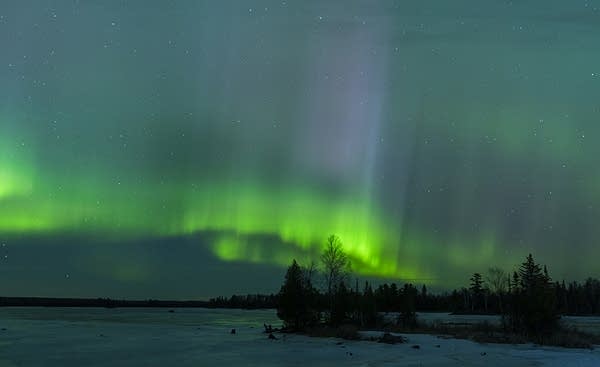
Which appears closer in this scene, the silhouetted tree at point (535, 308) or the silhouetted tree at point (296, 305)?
the silhouetted tree at point (535, 308)

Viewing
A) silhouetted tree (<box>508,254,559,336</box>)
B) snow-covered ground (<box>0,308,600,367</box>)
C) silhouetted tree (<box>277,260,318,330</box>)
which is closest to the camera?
snow-covered ground (<box>0,308,600,367</box>)

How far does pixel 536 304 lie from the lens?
7156 cm

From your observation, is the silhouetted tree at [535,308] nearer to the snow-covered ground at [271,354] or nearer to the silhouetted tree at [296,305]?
the snow-covered ground at [271,354]

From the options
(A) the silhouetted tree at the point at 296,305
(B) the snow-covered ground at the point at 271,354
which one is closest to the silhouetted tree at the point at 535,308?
(B) the snow-covered ground at the point at 271,354

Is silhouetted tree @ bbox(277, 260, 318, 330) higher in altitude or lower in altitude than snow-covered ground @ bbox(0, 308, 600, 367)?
higher

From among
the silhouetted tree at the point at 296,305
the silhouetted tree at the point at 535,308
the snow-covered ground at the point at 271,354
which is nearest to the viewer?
the snow-covered ground at the point at 271,354

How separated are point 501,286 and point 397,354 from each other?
131 m

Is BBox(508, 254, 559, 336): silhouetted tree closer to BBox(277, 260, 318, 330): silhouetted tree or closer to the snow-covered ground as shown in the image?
the snow-covered ground

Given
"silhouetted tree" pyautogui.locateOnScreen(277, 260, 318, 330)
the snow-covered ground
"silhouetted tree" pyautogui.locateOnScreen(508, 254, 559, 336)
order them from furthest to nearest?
"silhouetted tree" pyautogui.locateOnScreen(277, 260, 318, 330), "silhouetted tree" pyautogui.locateOnScreen(508, 254, 559, 336), the snow-covered ground

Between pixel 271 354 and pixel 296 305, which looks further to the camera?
pixel 296 305

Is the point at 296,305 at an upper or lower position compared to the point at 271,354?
upper

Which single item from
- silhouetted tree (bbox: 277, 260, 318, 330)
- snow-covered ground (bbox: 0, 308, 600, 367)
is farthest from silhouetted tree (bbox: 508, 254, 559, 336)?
silhouetted tree (bbox: 277, 260, 318, 330)

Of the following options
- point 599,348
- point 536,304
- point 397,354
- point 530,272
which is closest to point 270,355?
point 397,354

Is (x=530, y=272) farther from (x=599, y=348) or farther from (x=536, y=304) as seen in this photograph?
(x=599, y=348)
